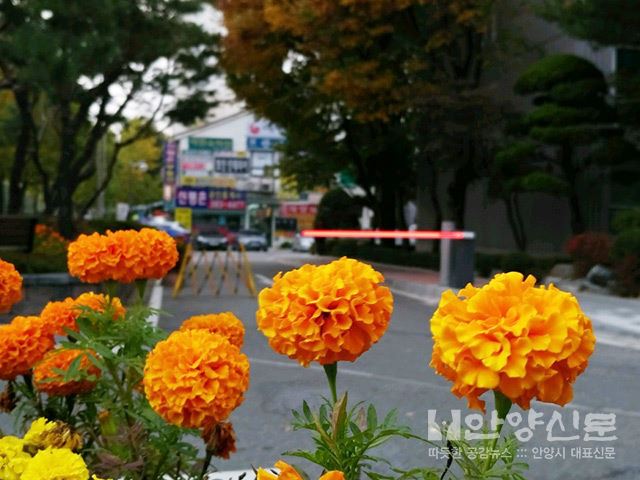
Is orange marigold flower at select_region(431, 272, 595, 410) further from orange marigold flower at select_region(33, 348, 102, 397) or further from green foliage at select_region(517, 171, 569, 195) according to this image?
green foliage at select_region(517, 171, 569, 195)

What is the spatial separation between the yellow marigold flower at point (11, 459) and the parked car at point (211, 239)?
44.5 m

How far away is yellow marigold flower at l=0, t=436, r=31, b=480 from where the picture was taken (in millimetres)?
1477

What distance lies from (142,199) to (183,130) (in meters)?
7.46

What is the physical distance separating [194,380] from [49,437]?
1.40ft

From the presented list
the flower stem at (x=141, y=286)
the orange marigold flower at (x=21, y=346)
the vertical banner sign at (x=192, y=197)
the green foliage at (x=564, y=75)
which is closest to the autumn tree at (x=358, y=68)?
the green foliage at (x=564, y=75)

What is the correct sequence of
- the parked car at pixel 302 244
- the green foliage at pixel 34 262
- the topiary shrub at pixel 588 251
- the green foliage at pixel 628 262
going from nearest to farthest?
the green foliage at pixel 34 262 < the green foliage at pixel 628 262 < the topiary shrub at pixel 588 251 < the parked car at pixel 302 244

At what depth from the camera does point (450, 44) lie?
22.0m

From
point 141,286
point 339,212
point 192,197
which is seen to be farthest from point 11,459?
point 192,197

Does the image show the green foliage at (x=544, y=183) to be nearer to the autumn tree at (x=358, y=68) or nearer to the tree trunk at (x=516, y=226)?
the autumn tree at (x=358, y=68)

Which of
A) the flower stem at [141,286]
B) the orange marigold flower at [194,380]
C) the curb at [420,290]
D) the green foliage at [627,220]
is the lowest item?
the curb at [420,290]

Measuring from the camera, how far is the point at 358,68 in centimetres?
2061

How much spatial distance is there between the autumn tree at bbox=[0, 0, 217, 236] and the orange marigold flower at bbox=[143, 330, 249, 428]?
1360 centimetres

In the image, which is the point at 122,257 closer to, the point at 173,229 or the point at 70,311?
the point at 70,311

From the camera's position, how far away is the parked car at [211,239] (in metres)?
47.0
